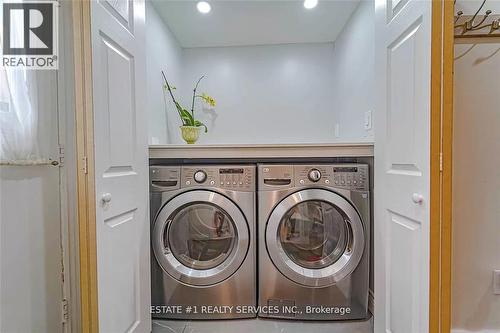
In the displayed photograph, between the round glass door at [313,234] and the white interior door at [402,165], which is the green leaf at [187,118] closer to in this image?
the round glass door at [313,234]

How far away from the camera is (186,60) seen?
2779 mm

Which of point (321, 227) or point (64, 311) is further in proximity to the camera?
point (321, 227)

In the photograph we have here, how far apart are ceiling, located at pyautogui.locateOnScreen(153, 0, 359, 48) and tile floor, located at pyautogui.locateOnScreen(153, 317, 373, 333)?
2.26 m

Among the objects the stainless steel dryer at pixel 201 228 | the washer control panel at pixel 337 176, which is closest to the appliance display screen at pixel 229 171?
the stainless steel dryer at pixel 201 228

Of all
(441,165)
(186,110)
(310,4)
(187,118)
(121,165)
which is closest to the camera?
(441,165)

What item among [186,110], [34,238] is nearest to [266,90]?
[186,110]

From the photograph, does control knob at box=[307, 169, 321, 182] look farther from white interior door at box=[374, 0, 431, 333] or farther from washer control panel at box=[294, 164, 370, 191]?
white interior door at box=[374, 0, 431, 333]

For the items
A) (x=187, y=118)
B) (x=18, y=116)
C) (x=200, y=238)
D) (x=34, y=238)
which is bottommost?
(x=200, y=238)

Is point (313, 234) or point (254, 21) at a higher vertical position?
point (254, 21)

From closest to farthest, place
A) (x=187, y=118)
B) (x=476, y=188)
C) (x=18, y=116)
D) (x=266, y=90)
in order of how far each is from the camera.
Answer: (x=18, y=116) → (x=476, y=188) → (x=187, y=118) → (x=266, y=90)

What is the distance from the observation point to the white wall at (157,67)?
1.96 m

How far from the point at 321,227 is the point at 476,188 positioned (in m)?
0.76

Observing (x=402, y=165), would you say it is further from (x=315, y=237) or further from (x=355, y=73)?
(x=355, y=73)

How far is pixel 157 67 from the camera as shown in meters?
2.12
